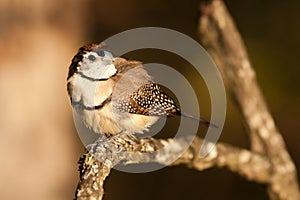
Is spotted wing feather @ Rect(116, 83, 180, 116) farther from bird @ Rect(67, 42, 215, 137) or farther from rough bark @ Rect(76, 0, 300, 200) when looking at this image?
rough bark @ Rect(76, 0, 300, 200)

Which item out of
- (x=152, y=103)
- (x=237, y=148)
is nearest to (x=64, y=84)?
Result: (x=152, y=103)

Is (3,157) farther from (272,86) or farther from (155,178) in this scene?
(272,86)

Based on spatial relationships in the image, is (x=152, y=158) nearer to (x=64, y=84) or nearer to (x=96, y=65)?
(x=96, y=65)

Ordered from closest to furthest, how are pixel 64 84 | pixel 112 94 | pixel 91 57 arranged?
1. pixel 91 57
2. pixel 112 94
3. pixel 64 84

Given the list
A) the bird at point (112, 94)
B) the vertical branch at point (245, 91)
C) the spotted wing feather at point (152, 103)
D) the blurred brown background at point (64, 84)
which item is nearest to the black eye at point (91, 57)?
the bird at point (112, 94)

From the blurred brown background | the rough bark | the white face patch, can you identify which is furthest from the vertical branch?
the blurred brown background

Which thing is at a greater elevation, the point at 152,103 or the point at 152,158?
the point at 152,103
